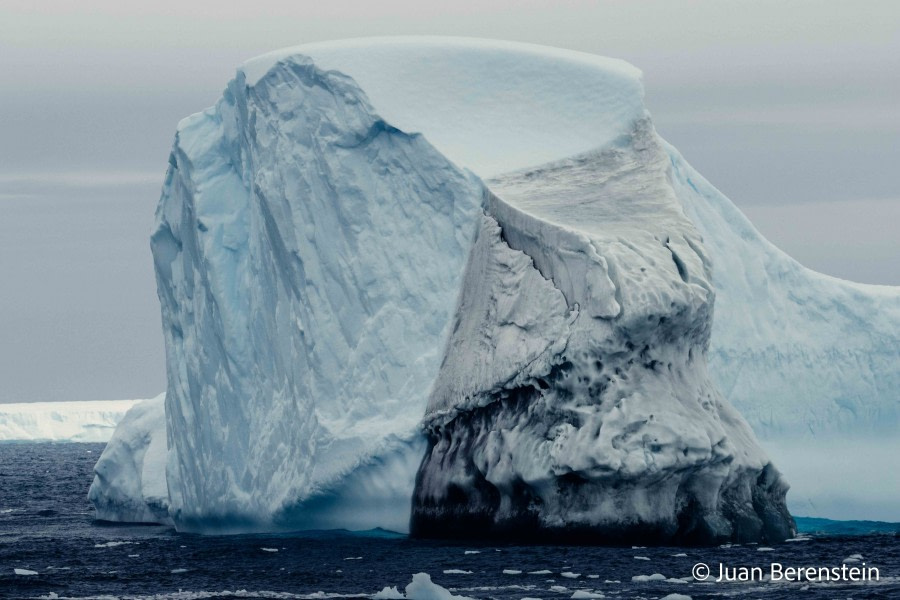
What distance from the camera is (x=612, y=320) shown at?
18.7 metres

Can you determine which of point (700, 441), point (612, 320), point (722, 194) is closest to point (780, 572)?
point (700, 441)

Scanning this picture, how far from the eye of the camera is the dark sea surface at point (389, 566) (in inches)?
612

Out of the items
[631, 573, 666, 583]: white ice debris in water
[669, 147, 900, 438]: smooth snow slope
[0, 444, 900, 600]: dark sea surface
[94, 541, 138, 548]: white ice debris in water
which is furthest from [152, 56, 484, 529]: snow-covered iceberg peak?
[631, 573, 666, 583]: white ice debris in water

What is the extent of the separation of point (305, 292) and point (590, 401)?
15.8ft

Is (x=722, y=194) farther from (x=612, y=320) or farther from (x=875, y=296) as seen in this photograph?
(x=612, y=320)

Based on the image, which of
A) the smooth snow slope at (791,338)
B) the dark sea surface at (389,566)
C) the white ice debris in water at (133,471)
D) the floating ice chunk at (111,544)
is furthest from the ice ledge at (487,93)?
the floating ice chunk at (111,544)

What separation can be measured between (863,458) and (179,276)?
1041 centimetres

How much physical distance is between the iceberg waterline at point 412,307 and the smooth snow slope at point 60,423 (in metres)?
44.4

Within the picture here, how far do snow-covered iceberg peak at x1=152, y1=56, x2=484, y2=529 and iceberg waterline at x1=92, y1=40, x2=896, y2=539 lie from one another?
30 mm

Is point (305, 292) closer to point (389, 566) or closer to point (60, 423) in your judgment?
point (389, 566)

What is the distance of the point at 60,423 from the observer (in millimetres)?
70188

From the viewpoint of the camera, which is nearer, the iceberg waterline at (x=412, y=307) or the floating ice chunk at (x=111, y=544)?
the iceberg waterline at (x=412, y=307)

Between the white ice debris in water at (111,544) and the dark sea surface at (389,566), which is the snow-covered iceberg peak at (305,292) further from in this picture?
the white ice debris in water at (111,544)

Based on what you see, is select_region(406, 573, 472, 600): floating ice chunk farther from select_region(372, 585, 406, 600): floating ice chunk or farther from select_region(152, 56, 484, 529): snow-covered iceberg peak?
select_region(152, 56, 484, 529): snow-covered iceberg peak
